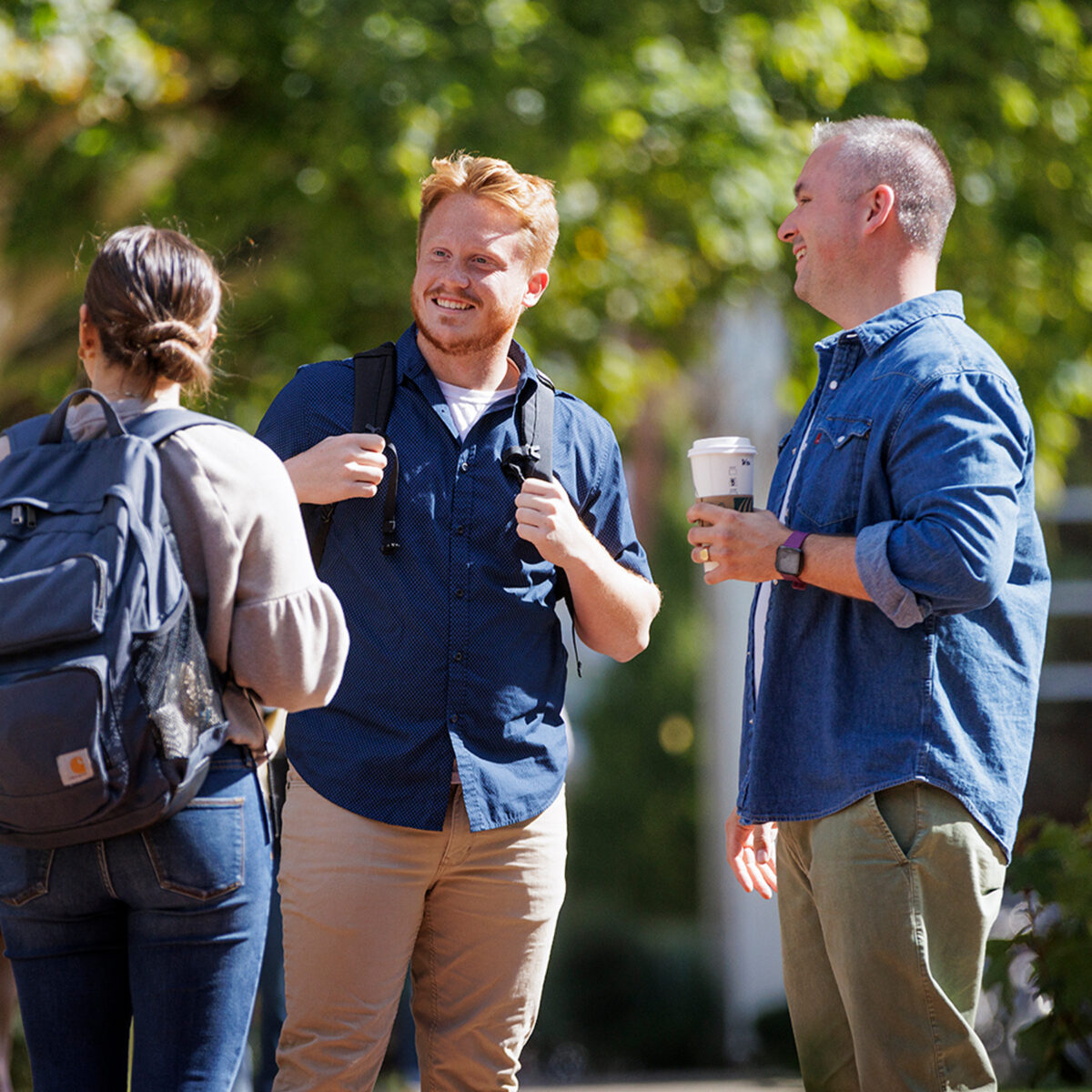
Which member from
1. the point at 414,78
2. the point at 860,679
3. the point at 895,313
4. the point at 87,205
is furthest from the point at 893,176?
the point at 87,205

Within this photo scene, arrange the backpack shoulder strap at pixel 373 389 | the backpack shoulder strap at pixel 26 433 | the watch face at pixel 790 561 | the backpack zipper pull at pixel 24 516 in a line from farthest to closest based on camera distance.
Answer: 1. the backpack shoulder strap at pixel 373 389
2. the watch face at pixel 790 561
3. the backpack shoulder strap at pixel 26 433
4. the backpack zipper pull at pixel 24 516

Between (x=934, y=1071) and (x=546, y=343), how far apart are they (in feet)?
16.3

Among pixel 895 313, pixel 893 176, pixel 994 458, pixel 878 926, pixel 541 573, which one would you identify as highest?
pixel 893 176

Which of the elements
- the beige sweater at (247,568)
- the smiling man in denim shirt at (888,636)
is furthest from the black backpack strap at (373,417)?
the smiling man in denim shirt at (888,636)

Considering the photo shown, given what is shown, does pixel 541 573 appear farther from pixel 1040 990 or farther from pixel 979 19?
pixel 979 19

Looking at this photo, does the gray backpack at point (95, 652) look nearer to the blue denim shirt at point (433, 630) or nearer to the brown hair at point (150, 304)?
the brown hair at point (150, 304)

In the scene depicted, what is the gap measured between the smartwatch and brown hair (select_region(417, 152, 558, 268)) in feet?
2.69

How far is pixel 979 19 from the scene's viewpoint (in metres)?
7.34

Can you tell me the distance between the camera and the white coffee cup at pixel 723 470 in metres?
2.49

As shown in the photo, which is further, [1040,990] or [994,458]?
[1040,990]

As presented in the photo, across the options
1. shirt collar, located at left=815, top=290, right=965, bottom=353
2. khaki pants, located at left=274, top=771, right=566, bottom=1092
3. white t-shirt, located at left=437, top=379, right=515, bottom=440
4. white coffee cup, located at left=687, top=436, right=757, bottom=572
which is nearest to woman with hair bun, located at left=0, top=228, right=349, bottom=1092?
khaki pants, located at left=274, top=771, right=566, bottom=1092

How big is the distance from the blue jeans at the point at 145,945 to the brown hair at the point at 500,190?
4.06ft

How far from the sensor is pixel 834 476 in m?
2.50

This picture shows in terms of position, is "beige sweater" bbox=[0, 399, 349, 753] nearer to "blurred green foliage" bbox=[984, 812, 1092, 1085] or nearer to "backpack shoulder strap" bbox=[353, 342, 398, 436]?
"backpack shoulder strap" bbox=[353, 342, 398, 436]
